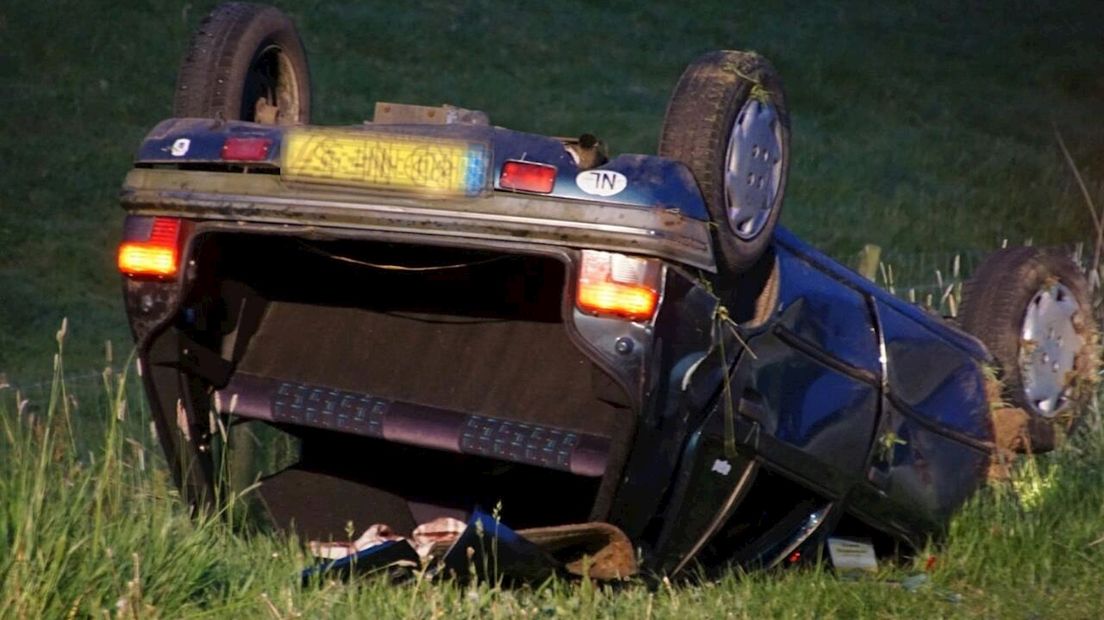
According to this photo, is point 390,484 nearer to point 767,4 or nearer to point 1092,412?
point 1092,412

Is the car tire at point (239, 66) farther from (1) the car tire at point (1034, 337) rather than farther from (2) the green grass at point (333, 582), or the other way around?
(1) the car tire at point (1034, 337)

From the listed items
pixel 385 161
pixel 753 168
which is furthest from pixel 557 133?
pixel 385 161

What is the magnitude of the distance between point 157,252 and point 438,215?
910 mm

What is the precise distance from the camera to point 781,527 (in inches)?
268

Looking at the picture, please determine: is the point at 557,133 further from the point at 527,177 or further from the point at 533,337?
the point at 527,177

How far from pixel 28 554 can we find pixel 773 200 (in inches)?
98.0

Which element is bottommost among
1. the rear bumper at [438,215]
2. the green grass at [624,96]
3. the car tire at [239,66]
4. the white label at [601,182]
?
the green grass at [624,96]

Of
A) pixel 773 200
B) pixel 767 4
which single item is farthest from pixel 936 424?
pixel 767 4

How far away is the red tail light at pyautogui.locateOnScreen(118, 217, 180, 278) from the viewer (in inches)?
232

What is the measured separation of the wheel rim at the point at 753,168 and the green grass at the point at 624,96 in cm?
785

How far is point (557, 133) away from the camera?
21.5m

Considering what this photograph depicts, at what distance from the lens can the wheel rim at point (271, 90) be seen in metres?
6.57

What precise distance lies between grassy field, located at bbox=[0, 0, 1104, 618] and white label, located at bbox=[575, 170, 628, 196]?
46.6 inches

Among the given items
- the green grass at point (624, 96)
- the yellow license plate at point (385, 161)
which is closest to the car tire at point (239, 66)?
the yellow license plate at point (385, 161)
